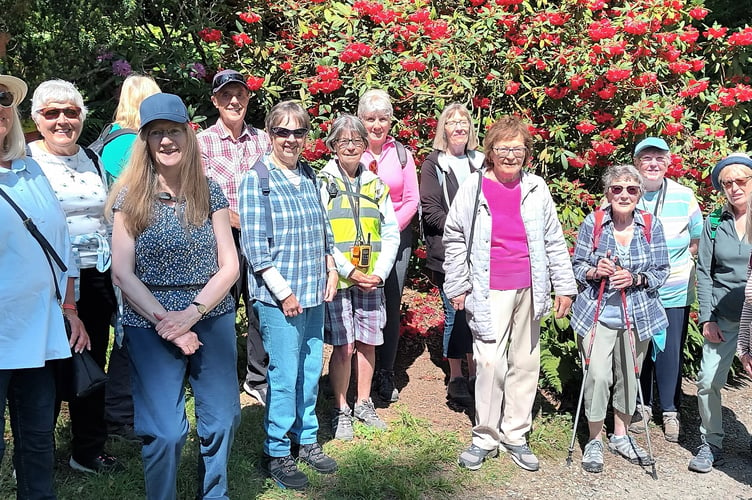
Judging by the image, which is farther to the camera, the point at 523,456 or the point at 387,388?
the point at 387,388

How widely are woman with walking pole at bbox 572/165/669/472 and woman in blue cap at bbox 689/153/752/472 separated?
0.35m

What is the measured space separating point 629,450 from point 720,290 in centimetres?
115

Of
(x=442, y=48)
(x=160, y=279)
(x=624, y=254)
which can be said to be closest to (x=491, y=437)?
(x=624, y=254)

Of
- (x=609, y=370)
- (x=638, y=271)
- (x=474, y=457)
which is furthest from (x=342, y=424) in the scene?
(x=638, y=271)

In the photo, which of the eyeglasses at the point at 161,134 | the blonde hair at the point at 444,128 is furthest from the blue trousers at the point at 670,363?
the eyeglasses at the point at 161,134

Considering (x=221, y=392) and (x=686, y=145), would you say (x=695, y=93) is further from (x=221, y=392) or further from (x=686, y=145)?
(x=221, y=392)

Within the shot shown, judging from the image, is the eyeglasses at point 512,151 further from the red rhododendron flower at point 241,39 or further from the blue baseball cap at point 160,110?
the red rhododendron flower at point 241,39

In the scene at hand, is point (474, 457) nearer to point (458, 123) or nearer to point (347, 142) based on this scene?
point (347, 142)

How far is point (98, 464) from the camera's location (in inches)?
157

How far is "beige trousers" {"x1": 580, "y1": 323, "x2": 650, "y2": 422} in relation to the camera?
443 cm

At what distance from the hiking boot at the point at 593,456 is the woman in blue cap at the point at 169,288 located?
2.32 m

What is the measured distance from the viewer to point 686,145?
6.61m

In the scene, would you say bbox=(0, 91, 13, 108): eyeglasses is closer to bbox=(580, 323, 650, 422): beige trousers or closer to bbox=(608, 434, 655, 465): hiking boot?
bbox=(580, 323, 650, 422): beige trousers

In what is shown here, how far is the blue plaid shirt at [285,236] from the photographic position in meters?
3.79
